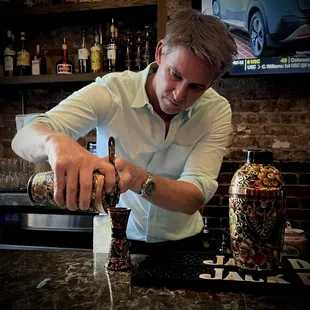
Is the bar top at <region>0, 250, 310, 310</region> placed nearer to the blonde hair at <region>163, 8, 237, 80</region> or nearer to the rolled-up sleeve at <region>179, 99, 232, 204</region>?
the rolled-up sleeve at <region>179, 99, 232, 204</region>

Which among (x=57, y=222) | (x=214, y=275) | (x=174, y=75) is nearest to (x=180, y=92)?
(x=174, y=75)

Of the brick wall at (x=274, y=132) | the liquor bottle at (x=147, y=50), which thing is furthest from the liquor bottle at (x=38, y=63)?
Result: the brick wall at (x=274, y=132)

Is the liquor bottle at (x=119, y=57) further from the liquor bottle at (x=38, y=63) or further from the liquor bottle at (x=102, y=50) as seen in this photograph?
the liquor bottle at (x=38, y=63)

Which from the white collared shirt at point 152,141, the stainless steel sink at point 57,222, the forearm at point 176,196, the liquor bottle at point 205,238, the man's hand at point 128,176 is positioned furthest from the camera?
the stainless steel sink at point 57,222

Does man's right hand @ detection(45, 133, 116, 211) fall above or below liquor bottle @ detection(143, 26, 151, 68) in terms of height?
below

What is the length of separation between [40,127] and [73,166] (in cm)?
35

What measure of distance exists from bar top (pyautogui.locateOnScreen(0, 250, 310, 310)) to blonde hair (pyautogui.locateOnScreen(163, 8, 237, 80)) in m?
0.64

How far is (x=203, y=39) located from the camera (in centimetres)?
117

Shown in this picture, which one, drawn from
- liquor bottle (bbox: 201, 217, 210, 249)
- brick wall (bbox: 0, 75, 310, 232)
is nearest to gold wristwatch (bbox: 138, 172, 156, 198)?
liquor bottle (bbox: 201, 217, 210, 249)

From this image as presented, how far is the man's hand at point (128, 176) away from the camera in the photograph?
852 mm

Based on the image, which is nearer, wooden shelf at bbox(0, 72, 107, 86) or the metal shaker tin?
the metal shaker tin

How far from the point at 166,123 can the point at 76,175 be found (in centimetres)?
72

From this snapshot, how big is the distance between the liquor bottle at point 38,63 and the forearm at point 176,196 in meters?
1.98

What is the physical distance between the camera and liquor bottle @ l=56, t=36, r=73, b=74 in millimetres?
2762
